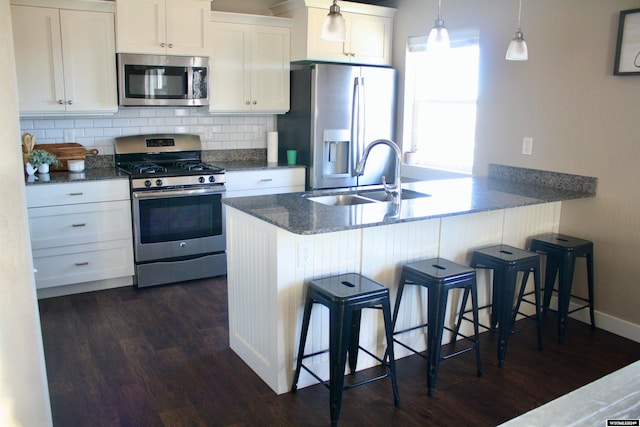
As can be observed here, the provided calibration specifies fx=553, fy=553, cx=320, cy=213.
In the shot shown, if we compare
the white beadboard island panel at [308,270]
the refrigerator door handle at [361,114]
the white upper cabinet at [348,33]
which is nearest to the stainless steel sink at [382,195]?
the white beadboard island panel at [308,270]

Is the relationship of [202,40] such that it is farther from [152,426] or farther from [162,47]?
[152,426]

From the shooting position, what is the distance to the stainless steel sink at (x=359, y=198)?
341 centimetres

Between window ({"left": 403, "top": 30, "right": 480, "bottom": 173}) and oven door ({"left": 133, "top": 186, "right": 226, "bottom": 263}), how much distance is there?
1919mm

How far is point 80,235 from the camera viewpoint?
411cm

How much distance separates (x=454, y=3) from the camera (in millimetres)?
4480

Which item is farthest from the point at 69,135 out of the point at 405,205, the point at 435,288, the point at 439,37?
the point at 435,288

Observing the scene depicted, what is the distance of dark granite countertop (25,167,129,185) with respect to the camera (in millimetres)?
3945

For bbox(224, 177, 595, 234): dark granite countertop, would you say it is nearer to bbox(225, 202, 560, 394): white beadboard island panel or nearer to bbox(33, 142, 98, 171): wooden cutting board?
Answer: bbox(225, 202, 560, 394): white beadboard island panel

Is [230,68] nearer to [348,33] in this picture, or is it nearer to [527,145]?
[348,33]

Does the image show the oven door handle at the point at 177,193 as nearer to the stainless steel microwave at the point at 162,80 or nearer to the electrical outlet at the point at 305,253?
the stainless steel microwave at the point at 162,80

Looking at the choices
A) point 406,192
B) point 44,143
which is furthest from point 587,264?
point 44,143

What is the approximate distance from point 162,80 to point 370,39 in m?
1.91

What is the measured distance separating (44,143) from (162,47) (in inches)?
47.9

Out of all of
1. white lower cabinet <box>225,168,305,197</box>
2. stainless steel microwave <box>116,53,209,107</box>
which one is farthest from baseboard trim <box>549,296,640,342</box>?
stainless steel microwave <box>116,53,209,107</box>
